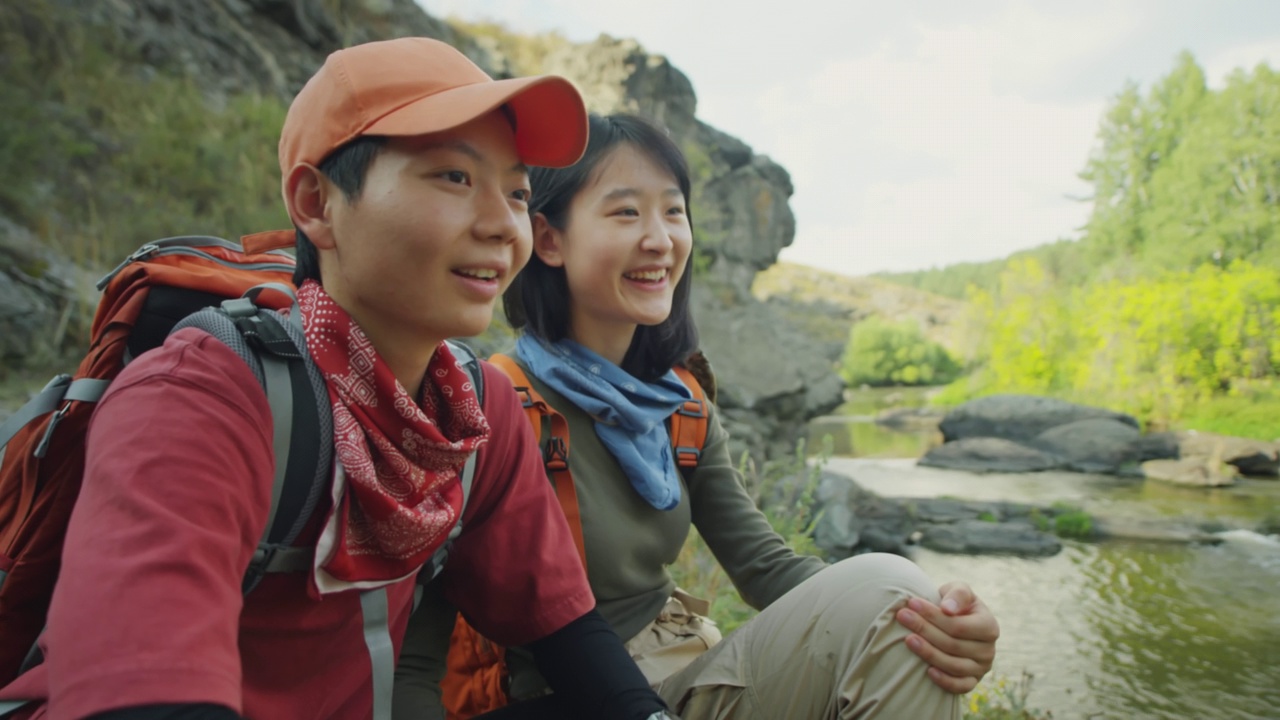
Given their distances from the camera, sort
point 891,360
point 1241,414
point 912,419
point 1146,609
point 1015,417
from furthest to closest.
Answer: point 891,360, point 912,419, point 1015,417, point 1241,414, point 1146,609

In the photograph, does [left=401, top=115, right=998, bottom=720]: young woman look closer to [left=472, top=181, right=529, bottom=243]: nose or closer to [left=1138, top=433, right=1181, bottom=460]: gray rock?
[left=472, top=181, right=529, bottom=243]: nose

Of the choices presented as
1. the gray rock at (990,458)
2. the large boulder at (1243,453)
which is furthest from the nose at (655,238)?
the large boulder at (1243,453)

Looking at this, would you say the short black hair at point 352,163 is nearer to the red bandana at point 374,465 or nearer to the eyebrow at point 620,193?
the red bandana at point 374,465

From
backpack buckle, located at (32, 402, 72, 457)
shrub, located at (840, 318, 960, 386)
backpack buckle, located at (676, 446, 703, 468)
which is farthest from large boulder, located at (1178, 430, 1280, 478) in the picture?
shrub, located at (840, 318, 960, 386)

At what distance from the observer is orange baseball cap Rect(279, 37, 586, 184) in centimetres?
115

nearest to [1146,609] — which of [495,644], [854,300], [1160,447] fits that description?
[495,644]

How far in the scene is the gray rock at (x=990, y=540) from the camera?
1064 centimetres

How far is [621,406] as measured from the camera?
1875 millimetres

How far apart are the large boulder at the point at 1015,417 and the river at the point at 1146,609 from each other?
21.2 ft

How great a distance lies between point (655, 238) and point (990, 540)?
35.0ft

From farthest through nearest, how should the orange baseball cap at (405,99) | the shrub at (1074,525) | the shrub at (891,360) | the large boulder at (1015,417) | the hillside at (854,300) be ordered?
the hillside at (854,300) → the shrub at (891,360) → the large boulder at (1015,417) → the shrub at (1074,525) → the orange baseball cap at (405,99)

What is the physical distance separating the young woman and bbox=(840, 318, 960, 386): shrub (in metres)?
56.3

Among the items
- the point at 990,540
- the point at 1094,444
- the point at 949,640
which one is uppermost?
the point at 949,640

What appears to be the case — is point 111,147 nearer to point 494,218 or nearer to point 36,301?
point 36,301
